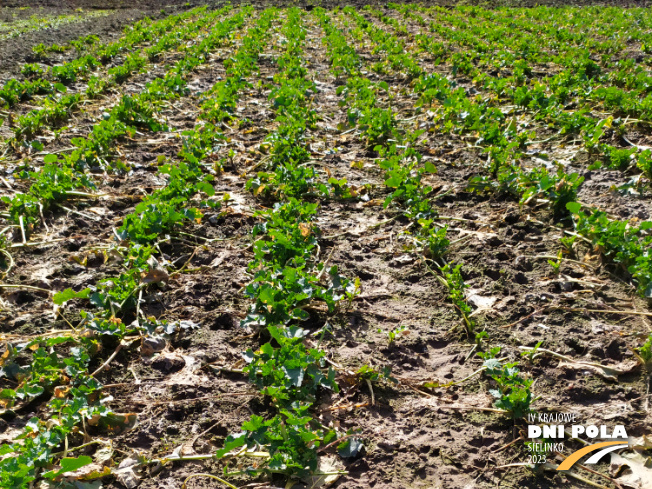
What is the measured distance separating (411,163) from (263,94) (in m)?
3.79

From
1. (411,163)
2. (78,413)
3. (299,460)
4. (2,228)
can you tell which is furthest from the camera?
(411,163)

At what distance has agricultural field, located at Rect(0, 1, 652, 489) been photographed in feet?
7.00

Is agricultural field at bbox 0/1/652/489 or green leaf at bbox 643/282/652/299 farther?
green leaf at bbox 643/282/652/299

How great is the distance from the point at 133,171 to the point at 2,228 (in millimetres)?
1396

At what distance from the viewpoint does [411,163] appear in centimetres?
477

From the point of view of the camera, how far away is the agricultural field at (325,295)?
213 centimetres

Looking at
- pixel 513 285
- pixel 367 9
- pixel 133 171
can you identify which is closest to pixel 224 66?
pixel 133 171

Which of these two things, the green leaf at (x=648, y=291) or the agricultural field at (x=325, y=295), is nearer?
the agricultural field at (x=325, y=295)

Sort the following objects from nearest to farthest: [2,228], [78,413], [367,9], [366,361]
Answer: [78,413] < [366,361] < [2,228] < [367,9]

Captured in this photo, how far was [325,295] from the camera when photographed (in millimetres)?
2918

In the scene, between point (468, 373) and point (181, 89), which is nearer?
point (468, 373)

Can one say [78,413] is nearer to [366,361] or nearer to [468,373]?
[366,361]

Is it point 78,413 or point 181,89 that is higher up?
point 181,89

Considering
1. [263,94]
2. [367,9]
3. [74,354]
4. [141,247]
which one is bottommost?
[74,354]
